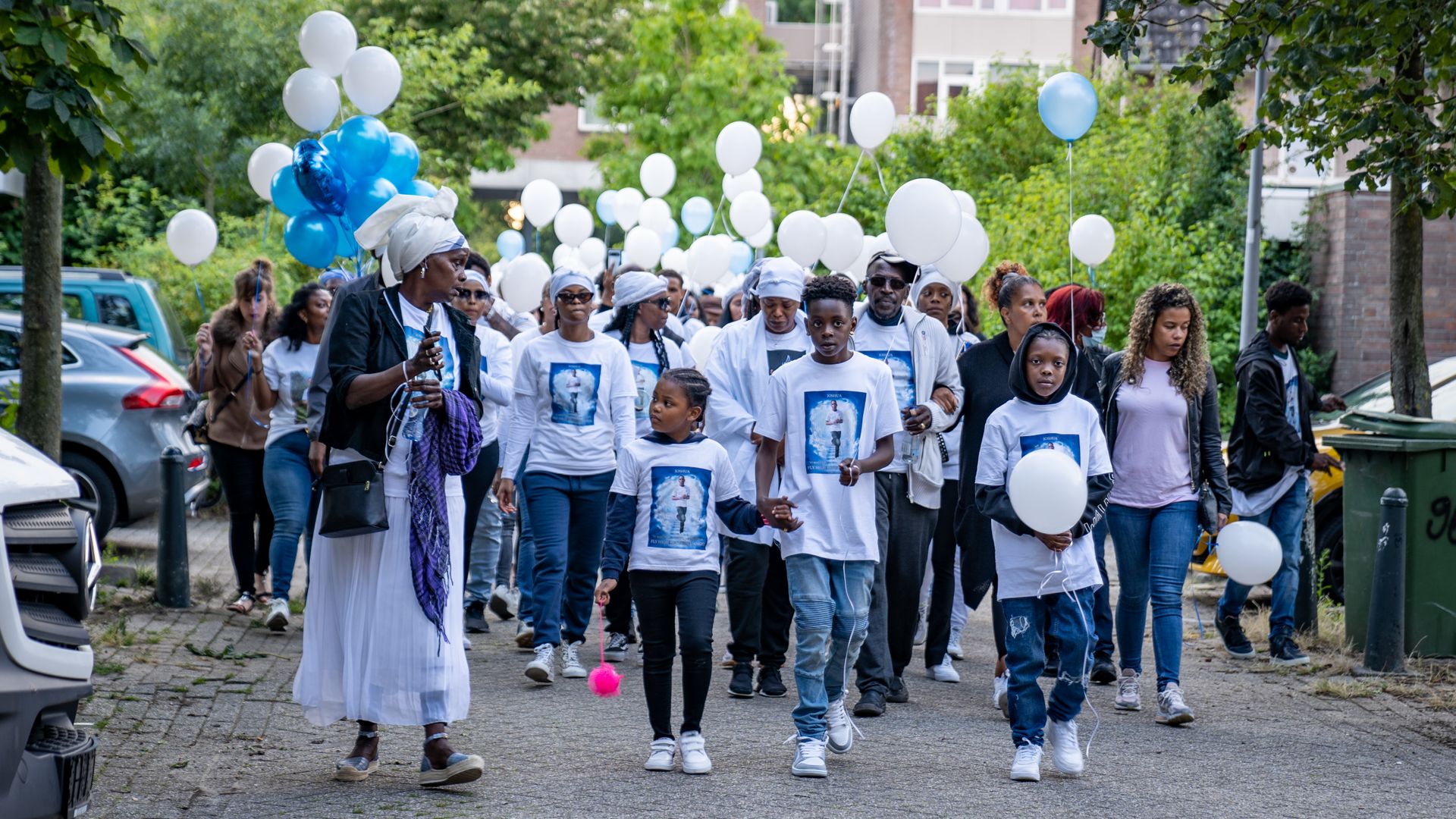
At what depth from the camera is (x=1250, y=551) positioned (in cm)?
795

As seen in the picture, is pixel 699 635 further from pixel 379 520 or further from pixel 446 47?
pixel 446 47

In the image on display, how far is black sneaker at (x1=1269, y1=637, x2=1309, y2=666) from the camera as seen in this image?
920cm

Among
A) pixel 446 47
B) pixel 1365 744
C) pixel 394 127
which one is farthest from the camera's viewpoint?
pixel 446 47

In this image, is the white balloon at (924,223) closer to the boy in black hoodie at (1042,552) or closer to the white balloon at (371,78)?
the boy in black hoodie at (1042,552)

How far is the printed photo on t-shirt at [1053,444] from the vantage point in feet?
21.4

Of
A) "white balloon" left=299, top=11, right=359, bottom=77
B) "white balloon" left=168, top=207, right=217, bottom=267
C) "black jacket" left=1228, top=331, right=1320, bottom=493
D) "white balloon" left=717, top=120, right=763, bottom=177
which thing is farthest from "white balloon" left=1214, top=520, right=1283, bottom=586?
"white balloon" left=168, top=207, right=217, bottom=267

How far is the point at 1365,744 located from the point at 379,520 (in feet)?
14.3

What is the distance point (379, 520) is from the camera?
587 cm

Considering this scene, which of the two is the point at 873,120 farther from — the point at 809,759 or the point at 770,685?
the point at 809,759

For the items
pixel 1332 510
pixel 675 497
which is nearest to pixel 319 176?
pixel 675 497

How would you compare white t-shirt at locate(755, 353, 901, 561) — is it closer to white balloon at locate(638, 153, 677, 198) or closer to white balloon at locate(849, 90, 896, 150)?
white balloon at locate(849, 90, 896, 150)

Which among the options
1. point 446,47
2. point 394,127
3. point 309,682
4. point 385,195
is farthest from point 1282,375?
point 446,47

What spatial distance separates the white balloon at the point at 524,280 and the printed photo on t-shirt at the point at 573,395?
355cm

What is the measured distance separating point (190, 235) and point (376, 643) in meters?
6.76
